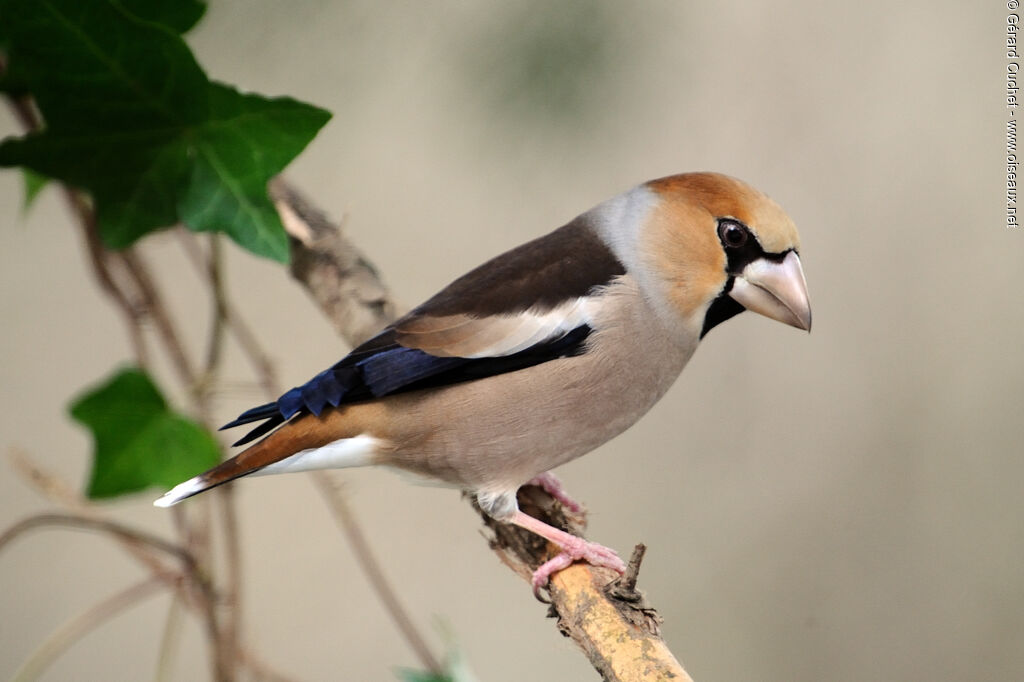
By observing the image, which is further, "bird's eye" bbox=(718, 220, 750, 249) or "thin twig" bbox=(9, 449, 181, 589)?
"thin twig" bbox=(9, 449, 181, 589)

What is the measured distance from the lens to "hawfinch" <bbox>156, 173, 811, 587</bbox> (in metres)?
1.02

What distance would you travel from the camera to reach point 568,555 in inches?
41.4

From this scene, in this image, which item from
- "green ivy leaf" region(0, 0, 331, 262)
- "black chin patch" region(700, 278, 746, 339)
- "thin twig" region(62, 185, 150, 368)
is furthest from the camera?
"thin twig" region(62, 185, 150, 368)

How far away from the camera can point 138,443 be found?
114cm

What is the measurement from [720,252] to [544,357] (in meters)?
0.22

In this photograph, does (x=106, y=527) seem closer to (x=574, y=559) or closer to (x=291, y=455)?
(x=291, y=455)

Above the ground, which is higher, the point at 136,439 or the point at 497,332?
the point at 136,439

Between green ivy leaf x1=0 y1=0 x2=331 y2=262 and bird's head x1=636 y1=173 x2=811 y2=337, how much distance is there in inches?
15.2

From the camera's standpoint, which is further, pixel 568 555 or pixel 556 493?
pixel 556 493

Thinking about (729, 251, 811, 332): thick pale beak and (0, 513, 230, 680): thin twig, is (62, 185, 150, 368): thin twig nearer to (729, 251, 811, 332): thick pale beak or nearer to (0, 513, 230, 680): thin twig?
(0, 513, 230, 680): thin twig

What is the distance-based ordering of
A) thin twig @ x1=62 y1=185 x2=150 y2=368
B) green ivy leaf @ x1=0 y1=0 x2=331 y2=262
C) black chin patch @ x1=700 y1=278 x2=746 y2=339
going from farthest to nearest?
thin twig @ x1=62 y1=185 x2=150 y2=368, black chin patch @ x1=700 y1=278 x2=746 y2=339, green ivy leaf @ x1=0 y1=0 x2=331 y2=262

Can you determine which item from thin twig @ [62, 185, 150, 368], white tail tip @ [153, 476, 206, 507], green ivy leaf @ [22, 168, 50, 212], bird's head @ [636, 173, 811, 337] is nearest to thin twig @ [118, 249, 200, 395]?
thin twig @ [62, 185, 150, 368]

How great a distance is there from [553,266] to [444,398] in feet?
0.61

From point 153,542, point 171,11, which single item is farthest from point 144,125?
point 153,542
